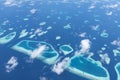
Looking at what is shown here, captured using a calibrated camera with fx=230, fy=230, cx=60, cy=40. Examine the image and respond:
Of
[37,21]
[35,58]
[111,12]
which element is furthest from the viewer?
[111,12]

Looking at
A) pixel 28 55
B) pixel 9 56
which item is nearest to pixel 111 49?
pixel 28 55

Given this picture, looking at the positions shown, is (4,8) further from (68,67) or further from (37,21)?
(68,67)

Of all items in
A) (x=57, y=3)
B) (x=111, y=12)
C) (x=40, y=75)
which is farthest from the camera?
(x=57, y=3)

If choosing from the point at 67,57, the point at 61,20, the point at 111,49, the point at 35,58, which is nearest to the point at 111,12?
the point at 61,20

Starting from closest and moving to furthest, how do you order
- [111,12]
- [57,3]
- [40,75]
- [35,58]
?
[40,75] → [35,58] → [111,12] → [57,3]

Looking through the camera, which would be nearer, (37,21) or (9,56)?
(9,56)

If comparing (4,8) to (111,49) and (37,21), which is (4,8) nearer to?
(37,21)
